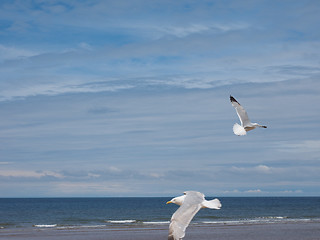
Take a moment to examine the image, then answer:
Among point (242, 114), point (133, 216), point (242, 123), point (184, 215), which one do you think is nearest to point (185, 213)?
point (184, 215)

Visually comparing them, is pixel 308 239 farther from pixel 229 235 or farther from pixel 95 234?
pixel 95 234

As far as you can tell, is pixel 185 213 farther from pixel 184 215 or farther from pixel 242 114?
pixel 242 114

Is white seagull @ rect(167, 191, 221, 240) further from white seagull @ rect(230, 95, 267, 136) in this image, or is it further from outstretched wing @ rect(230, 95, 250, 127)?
outstretched wing @ rect(230, 95, 250, 127)

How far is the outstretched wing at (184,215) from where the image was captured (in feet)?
39.8

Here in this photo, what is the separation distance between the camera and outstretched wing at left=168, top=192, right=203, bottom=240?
12.1 meters

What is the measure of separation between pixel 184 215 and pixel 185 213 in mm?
132

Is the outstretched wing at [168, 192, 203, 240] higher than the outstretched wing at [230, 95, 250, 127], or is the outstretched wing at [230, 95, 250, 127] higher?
the outstretched wing at [230, 95, 250, 127]

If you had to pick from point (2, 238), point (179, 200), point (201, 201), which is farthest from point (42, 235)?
point (201, 201)

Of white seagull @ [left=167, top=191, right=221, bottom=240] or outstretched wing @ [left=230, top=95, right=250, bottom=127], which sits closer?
white seagull @ [left=167, top=191, right=221, bottom=240]

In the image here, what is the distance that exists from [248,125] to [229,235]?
1139cm

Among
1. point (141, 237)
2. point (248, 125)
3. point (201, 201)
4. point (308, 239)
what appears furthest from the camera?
point (141, 237)

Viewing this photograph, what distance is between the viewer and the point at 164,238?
27.9m

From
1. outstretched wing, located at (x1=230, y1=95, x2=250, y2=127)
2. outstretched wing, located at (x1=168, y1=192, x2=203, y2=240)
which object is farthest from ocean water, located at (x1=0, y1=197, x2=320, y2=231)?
outstretched wing, located at (x1=168, y1=192, x2=203, y2=240)

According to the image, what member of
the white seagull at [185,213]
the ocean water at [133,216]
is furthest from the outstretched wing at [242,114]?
the ocean water at [133,216]
